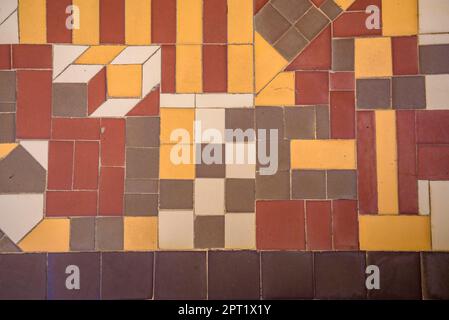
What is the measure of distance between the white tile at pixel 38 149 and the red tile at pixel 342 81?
1.49m

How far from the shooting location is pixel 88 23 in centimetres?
209

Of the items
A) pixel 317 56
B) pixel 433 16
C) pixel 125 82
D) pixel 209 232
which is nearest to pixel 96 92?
pixel 125 82

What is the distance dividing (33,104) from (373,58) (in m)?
1.75

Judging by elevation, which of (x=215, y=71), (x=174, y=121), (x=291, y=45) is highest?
(x=291, y=45)

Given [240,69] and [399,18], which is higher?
[399,18]

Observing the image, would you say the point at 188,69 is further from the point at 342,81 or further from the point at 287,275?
the point at 287,275

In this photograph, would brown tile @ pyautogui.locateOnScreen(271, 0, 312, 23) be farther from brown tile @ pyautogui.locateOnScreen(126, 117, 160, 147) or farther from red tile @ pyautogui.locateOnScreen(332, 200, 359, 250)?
red tile @ pyautogui.locateOnScreen(332, 200, 359, 250)

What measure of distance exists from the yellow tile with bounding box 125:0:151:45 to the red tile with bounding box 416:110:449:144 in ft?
4.73

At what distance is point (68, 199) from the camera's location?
6.67 ft

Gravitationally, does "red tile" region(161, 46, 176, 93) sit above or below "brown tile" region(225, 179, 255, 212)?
above

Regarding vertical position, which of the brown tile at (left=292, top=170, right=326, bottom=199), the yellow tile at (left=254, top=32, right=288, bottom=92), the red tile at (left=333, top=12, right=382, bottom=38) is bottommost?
the brown tile at (left=292, top=170, right=326, bottom=199)

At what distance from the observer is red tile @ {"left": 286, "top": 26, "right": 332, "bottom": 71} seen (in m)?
2.05

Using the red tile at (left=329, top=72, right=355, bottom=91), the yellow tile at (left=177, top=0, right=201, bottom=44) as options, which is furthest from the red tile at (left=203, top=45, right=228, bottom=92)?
the red tile at (left=329, top=72, right=355, bottom=91)

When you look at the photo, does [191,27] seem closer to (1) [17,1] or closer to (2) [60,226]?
(1) [17,1]
